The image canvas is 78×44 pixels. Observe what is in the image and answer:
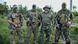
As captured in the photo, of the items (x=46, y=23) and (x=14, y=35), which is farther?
(x=46, y=23)

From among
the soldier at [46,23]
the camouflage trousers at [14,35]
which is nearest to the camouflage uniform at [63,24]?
the soldier at [46,23]

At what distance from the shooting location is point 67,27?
13.9 metres

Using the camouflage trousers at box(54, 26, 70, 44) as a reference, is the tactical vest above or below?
above

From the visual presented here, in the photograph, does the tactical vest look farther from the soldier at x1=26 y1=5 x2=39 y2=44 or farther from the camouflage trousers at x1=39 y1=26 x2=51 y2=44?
the soldier at x1=26 y1=5 x2=39 y2=44

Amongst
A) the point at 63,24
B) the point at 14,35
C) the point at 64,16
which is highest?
the point at 64,16

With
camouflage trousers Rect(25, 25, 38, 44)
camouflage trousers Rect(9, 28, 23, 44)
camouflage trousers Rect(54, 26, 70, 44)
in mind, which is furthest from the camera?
camouflage trousers Rect(25, 25, 38, 44)

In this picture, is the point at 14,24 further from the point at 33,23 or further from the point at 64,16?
the point at 64,16

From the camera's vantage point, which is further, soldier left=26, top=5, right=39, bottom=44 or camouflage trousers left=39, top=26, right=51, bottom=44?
soldier left=26, top=5, right=39, bottom=44

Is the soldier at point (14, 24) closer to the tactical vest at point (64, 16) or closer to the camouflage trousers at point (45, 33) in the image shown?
the camouflage trousers at point (45, 33)

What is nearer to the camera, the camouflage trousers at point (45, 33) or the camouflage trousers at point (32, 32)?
the camouflage trousers at point (45, 33)

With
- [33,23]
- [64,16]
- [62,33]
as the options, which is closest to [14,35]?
[33,23]

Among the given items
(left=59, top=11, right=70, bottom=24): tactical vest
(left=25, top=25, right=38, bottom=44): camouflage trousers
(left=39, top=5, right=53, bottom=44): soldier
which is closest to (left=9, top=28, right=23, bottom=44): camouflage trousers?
(left=25, top=25, right=38, bottom=44): camouflage trousers

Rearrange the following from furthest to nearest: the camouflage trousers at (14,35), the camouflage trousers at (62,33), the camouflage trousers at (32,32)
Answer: the camouflage trousers at (32,32) → the camouflage trousers at (14,35) → the camouflage trousers at (62,33)

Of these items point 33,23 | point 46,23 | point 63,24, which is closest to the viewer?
point 63,24
